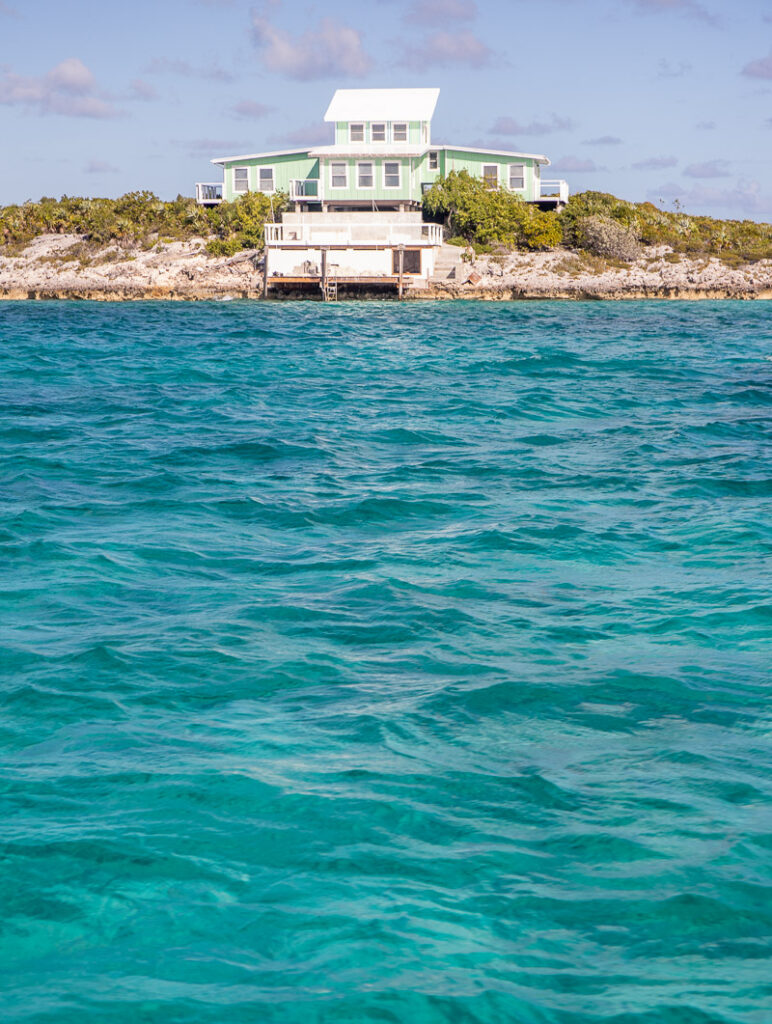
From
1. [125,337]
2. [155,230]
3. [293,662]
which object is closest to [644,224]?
[155,230]

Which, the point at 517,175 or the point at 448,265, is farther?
the point at 517,175

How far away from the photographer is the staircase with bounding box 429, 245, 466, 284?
56781mm

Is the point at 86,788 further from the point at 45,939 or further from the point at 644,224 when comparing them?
the point at 644,224

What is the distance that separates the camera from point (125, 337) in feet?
112

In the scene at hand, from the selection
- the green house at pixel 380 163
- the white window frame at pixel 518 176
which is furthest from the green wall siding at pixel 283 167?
the white window frame at pixel 518 176

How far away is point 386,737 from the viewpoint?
559cm

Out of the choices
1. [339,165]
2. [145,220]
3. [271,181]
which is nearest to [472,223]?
[339,165]

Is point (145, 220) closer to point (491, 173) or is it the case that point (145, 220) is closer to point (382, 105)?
point (382, 105)

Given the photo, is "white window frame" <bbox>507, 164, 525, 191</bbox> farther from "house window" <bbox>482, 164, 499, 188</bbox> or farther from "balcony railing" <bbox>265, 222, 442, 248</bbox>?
"balcony railing" <bbox>265, 222, 442, 248</bbox>

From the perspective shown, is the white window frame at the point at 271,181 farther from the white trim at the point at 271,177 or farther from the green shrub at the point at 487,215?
the green shrub at the point at 487,215

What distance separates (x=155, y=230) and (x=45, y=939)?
67025mm

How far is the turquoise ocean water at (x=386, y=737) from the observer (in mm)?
3811

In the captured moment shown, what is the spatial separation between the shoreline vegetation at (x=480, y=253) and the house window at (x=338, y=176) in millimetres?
3620

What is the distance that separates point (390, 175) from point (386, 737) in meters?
58.1
